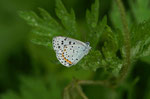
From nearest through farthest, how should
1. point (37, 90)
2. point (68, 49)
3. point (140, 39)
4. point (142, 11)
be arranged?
point (140, 39) → point (68, 49) → point (142, 11) → point (37, 90)

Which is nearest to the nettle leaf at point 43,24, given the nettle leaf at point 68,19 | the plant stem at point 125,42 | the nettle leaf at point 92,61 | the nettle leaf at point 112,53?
the nettle leaf at point 68,19

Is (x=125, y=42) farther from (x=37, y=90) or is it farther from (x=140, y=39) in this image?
(x=37, y=90)

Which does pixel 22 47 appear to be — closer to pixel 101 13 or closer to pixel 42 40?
pixel 101 13

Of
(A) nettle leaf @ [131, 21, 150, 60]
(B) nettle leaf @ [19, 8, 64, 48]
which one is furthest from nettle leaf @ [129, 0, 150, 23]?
(B) nettle leaf @ [19, 8, 64, 48]

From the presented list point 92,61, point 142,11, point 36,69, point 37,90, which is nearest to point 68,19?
point 92,61

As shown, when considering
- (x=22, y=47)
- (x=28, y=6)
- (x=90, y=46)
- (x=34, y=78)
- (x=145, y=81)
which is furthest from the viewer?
(x=28, y=6)

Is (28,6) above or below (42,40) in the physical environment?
above

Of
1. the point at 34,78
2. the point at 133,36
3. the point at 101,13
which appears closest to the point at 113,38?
the point at 133,36
